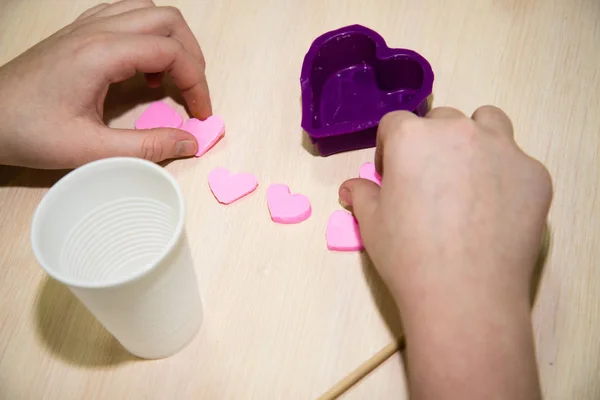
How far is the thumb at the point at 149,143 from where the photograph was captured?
620 mm

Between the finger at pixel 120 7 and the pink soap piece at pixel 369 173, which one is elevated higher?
the finger at pixel 120 7

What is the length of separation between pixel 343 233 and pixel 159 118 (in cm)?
27

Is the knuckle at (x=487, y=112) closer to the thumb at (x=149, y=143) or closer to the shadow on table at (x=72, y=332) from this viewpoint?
the thumb at (x=149, y=143)

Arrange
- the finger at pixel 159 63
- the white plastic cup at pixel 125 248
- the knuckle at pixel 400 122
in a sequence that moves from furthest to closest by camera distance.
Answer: the finger at pixel 159 63
the knuckle at pixel 400 122
the white plastic cup at pixel 125 248

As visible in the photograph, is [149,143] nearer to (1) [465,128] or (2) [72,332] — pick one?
(2) [72,332]

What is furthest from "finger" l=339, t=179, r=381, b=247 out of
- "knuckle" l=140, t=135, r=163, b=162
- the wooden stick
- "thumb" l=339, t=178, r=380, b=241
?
"knuckle" l=140, t=135, r=163, b=162

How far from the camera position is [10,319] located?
1.97ft

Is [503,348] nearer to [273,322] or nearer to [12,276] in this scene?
[273,322]

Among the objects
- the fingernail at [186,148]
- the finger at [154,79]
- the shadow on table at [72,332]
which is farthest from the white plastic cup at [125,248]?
the finger at [154,79]

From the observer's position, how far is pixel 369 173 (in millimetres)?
647

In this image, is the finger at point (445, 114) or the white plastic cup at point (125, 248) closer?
the white plastic cup at point (125, 248)

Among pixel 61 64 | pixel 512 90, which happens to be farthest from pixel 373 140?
pixel 61 64

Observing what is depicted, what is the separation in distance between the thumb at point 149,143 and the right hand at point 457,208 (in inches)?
9.3

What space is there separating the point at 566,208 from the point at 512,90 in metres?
0.16
